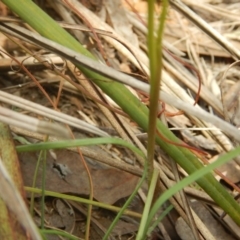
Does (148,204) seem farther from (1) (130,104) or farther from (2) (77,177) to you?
(2) (77,177)

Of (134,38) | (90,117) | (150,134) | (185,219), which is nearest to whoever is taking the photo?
(150,134)

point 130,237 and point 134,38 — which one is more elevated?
point 134,38

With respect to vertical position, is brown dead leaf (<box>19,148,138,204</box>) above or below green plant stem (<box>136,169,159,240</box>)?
below

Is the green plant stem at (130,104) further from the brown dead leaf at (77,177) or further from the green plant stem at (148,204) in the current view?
the brown dead leaf at (77,177)

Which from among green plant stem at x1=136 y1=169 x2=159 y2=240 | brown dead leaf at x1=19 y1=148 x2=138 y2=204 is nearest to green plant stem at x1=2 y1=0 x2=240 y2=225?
green plant stem at x1=136 y1=169 x2=159 y2=240

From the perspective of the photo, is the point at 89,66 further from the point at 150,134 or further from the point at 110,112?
the point at 110,112

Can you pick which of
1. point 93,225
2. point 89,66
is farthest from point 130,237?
point 89,66

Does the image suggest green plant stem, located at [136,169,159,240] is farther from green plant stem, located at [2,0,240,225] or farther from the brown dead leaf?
the brown dead leaf
